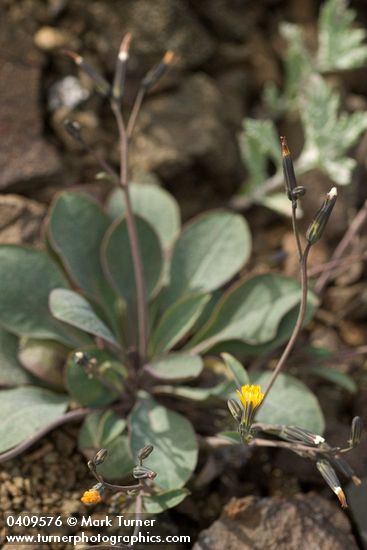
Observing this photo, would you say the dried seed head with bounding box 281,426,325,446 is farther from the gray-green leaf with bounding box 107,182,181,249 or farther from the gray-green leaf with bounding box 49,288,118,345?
the gray-green leaf with bounding box 107,182,181,249

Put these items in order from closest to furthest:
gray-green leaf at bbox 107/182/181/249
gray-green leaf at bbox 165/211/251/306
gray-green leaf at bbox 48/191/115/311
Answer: gray-green leaf at bbox 48/191/115/311 → gray-green leaf at bbox 165/211/251/306 → gray-green leaf at bbox 107/182/181/249

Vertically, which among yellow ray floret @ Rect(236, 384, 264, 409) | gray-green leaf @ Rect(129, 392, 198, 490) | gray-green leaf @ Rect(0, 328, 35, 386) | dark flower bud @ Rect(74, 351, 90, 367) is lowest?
gray-green leaf @ Rect(0, 328, 35, 386)

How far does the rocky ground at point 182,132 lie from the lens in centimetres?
287

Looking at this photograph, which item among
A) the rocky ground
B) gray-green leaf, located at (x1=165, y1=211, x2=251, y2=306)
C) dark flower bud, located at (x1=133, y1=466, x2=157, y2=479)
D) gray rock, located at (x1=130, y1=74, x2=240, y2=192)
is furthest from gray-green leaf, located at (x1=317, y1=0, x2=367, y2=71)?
dark flower bud, located at (x1=133, y1=466, x2=157, y2=479)

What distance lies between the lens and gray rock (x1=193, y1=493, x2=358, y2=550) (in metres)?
2.45

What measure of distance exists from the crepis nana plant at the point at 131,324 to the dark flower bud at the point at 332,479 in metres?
0.49

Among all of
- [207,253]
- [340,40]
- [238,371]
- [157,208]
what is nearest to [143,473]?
[238,371]

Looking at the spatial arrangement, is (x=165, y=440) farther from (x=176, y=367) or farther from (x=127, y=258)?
(x=127, y=258)

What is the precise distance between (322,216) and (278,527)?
1253 millimetres

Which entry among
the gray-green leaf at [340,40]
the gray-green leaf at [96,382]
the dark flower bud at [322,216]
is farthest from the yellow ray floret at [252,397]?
the gray-green leaf at [340,40]

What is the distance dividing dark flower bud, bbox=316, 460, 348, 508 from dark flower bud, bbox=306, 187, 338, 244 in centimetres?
72

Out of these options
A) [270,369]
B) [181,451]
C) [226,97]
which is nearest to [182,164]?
[226,97]

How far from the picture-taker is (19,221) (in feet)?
10.5

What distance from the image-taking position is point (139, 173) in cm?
360
